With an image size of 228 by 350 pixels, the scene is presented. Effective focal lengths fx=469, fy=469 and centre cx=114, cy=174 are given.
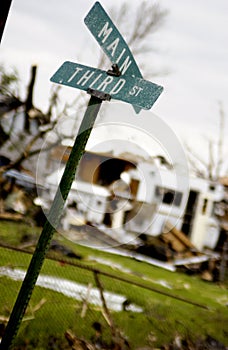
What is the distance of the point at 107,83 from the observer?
1738 mm

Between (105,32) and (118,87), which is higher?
(105,32)

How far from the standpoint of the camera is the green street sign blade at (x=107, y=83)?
5.62 feet

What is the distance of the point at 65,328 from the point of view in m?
3.60

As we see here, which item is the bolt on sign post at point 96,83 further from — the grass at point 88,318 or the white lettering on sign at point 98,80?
the grass at point 88,318

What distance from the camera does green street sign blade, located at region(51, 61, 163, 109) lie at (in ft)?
5.62

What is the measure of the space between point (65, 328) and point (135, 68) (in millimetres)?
2469

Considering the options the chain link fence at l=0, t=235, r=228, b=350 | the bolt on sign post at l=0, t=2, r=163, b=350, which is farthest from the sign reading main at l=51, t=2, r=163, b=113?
the chain link fence at l=0, t=235, r=228, b=350

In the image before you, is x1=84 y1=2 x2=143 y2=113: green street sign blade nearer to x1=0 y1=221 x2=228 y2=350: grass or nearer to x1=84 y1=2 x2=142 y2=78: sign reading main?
x1=84 y1=2 x2=142 y2=78: sign reading main

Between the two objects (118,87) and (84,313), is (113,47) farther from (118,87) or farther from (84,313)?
(84,313)

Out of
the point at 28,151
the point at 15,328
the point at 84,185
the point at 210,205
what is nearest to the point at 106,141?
the point at 15,328

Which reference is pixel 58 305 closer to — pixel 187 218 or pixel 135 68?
pixel 135 68

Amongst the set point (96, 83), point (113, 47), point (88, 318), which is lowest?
point (88, 318)

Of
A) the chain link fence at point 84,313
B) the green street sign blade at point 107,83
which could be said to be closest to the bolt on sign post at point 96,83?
the green street sign blade at point 107,83

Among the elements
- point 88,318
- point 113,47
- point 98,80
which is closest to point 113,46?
point 113,47
